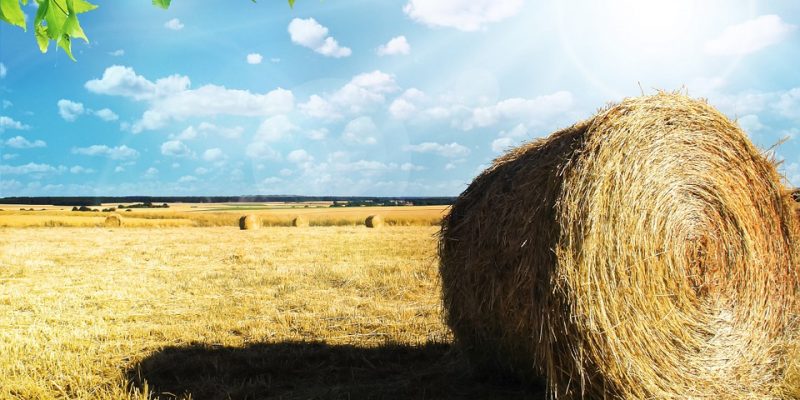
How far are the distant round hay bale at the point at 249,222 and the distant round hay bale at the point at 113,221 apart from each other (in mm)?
6579

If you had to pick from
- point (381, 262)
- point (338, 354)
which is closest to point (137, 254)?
point (381, 262)

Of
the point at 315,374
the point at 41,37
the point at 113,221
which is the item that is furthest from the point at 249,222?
the point at 41,37

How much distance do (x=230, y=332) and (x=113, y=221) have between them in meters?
27.2

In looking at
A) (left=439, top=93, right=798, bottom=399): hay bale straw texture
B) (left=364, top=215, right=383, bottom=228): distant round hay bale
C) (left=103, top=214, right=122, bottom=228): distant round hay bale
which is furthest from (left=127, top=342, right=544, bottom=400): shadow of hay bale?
(left=103, top=214, right=122, bottom=228): distant round hay bale

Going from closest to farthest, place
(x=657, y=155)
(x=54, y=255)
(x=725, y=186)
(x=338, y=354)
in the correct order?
1. (x=657, y=155)
2. (x=725, y=186)
3. (x=338, y=354)
4. (x=54, y=255)

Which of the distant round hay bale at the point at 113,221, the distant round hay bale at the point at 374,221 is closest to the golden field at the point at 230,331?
the distant round hay bale at the point at 374,221

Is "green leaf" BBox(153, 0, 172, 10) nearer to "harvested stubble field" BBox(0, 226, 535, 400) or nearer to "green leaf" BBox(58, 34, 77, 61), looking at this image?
"green leaf" BBox(58, 34, 77, 61)

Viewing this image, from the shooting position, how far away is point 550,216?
4238 mm

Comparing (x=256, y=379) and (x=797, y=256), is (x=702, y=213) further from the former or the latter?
(x=256, y=379)

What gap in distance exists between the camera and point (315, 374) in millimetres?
5980

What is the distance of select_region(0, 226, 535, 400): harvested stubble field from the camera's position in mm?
5605

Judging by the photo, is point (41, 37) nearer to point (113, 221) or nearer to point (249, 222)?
point (249, 222)

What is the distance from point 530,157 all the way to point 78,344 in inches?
214

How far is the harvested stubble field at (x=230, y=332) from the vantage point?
5.61 metres
